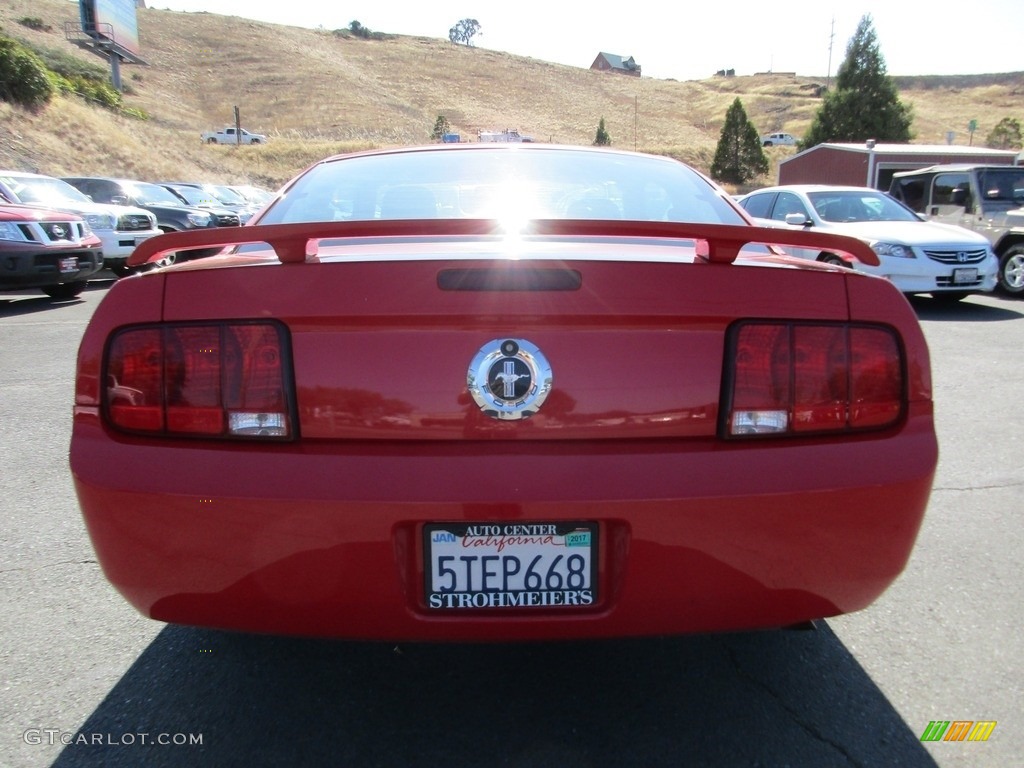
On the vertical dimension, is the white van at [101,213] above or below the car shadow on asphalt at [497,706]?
above

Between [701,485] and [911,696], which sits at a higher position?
[701,485]

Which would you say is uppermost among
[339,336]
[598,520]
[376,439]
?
[339,336]

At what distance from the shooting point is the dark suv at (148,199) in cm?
1428

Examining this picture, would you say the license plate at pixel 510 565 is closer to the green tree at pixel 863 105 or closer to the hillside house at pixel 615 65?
the green tree at pixel 863 105

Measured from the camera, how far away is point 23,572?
2.81 metres

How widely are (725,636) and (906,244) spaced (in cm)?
812

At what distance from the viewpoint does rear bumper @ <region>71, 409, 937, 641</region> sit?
1583mm

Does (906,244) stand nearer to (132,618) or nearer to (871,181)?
(132,618)

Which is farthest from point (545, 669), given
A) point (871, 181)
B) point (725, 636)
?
point (871, 181)

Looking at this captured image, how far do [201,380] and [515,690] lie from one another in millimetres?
1158

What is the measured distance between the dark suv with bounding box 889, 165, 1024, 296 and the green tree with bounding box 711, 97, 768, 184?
127 ft

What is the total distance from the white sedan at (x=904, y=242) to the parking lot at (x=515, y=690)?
6685 millimetres

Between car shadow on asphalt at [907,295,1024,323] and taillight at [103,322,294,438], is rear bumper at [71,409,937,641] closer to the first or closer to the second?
taillight at [103,322,294,438]

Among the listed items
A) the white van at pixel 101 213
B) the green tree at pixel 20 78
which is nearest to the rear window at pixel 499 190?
the white van at pixel 101 213
